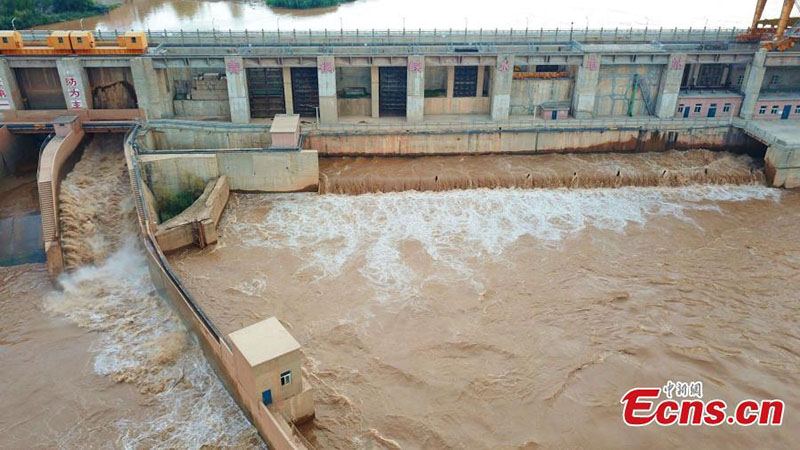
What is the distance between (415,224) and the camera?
31766 millimetres

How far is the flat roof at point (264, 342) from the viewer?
56.4 feet

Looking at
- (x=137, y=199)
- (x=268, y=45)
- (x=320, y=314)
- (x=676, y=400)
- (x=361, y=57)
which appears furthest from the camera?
(x=268, y=45)

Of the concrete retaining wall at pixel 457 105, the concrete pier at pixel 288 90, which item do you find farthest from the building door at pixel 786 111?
the concrete pier at pixel 288 90

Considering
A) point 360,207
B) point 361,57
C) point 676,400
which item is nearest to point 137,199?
point 360,207

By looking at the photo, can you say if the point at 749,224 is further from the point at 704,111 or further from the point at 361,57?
the point at 361,57

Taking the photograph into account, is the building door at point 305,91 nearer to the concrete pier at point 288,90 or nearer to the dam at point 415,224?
the dam at point 415,224

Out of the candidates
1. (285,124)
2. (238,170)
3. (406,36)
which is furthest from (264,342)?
(406,36)

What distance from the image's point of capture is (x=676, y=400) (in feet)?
67.9

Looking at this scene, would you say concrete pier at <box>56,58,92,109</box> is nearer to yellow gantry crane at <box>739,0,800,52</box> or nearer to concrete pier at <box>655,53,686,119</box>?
concrete pier at <box>655,53,686,119</box>

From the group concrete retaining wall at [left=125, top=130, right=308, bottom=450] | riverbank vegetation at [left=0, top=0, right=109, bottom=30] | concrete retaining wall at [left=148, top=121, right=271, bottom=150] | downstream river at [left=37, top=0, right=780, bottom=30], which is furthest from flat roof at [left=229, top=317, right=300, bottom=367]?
riverbank vegetation at [left=0, top=0, right=109, bottom=30]

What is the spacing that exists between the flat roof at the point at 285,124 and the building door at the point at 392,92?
9042 millimetres

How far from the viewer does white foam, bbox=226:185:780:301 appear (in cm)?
2845

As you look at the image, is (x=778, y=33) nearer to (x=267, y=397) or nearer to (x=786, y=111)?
(x=786, y=111)

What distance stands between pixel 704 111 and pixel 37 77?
4595 cm
